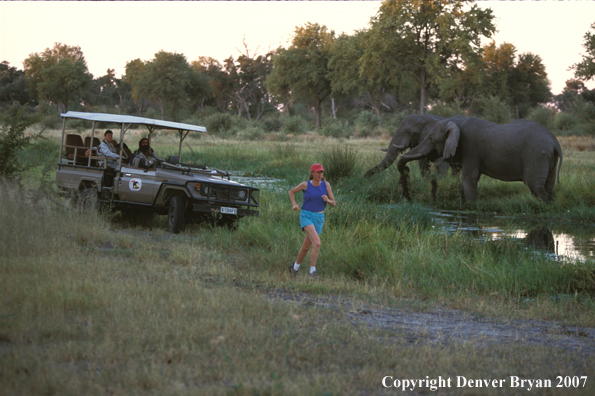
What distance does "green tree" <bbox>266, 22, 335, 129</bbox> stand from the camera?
61562mm

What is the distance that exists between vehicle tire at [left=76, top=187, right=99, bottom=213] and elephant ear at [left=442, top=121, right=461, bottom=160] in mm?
8813

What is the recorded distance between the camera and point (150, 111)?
75812mm

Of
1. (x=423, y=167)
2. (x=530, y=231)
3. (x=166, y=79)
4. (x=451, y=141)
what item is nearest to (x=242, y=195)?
(x=530, y=231)

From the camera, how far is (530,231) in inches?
521

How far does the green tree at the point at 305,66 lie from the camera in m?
61.6

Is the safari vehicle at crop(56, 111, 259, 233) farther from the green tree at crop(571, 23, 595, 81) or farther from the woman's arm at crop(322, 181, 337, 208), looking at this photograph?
the green tree at crop(571, 23, 595, 81)

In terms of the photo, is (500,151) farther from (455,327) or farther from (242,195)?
(455,327)

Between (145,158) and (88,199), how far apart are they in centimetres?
136

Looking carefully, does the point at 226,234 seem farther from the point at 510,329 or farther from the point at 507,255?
the point at 510,329

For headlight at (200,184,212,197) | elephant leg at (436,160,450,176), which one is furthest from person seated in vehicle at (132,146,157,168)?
elephant leg at (436,160,450,176)

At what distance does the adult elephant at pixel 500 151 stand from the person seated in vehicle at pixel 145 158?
779 centimetres

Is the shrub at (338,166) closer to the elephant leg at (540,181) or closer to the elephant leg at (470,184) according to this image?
the elephant leg at (470,184)

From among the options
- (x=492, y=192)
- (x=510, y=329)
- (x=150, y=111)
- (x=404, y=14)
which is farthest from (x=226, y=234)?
(x=150, y=111)

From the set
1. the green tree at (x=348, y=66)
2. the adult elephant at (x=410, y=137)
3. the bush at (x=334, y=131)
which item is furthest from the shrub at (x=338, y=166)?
the green tree at (x=348, y=66)
